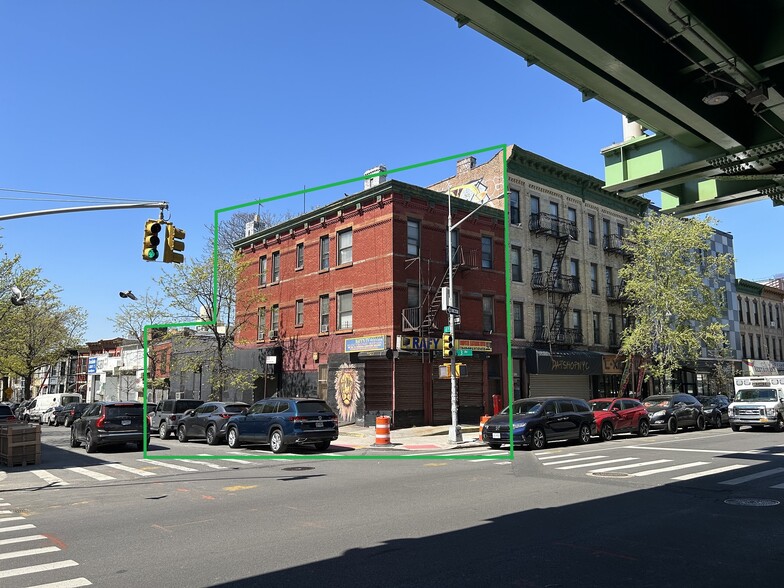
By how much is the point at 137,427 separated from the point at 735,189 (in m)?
20.1

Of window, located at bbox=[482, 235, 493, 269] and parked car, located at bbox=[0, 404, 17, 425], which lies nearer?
parked car, located at bbox=[0, 404, 17, 425]

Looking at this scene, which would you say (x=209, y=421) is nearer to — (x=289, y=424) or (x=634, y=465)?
(x=289, y=424)

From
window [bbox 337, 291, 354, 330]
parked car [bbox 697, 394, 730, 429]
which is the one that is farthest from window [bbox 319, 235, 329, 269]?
parked car [bbox 697, 394, 730, 429]

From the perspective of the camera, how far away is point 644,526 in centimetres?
823

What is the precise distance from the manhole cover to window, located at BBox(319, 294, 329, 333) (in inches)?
932

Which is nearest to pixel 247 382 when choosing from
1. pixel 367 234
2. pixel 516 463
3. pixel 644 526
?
pixel 367 234

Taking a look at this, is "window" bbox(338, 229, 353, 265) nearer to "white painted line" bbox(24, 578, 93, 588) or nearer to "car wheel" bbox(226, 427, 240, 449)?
"car wheel" bbox(226, 427, 240, 449)

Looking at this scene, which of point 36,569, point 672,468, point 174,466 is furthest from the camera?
point 174,466

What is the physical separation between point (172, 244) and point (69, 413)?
26.4 m

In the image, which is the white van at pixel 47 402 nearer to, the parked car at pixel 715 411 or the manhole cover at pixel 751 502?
the parked car at pixel 715 411

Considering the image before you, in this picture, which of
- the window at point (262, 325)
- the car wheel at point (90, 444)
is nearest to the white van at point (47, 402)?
the window at point (262, 325)

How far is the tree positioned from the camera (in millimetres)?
34469

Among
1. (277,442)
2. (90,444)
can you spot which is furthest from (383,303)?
(90,444)

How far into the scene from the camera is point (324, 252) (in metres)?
32.8
